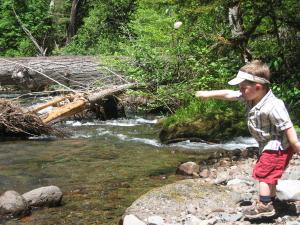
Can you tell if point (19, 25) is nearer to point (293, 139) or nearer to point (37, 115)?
point (37, 115)

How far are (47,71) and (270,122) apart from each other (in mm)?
12987

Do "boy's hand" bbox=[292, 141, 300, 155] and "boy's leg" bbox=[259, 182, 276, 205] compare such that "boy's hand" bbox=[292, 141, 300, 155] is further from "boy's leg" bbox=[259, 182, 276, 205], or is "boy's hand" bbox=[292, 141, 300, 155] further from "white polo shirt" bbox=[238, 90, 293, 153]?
"boy's leg" bbox=[259, 182, 276, 205]

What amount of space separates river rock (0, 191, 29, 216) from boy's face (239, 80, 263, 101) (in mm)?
3215

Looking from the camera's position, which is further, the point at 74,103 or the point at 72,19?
the point at 72,19

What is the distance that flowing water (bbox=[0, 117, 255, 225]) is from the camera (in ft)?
21.3

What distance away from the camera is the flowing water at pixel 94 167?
6.50 m

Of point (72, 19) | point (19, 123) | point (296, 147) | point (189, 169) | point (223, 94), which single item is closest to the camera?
point (296, 147)

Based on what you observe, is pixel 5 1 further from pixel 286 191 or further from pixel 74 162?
pixel 286 191

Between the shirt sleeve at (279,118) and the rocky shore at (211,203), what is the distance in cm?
84

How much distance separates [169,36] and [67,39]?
669 inches

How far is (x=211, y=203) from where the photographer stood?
17.7 feet

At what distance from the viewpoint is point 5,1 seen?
3033 cm

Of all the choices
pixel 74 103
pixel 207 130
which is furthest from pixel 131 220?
pixel 74 103

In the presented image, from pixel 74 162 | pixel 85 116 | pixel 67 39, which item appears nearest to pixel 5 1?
pixel 67 39
